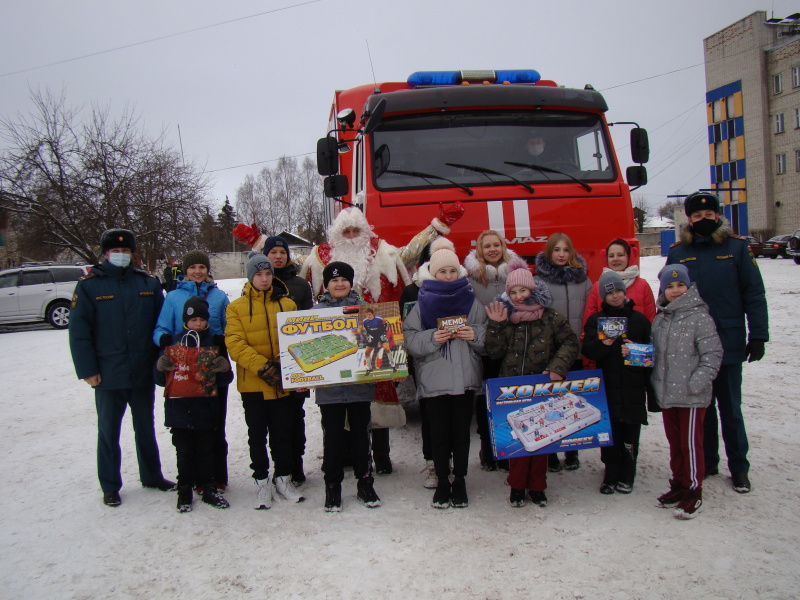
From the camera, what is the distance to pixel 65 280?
16.9m

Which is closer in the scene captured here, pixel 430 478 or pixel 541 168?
pixel 430 478

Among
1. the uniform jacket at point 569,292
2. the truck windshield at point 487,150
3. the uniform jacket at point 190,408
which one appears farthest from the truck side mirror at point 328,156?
the uniform jacket at point 569,292

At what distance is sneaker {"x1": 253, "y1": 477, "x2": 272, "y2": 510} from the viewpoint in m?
4.02

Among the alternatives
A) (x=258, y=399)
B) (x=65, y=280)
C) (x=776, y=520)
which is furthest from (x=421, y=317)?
(x=65, y=280)

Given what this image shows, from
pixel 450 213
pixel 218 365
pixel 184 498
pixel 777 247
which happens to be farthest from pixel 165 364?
pixel 777 247

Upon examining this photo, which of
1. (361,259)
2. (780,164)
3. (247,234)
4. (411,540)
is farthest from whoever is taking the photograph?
(780,164)

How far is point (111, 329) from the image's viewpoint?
4195 millimetres

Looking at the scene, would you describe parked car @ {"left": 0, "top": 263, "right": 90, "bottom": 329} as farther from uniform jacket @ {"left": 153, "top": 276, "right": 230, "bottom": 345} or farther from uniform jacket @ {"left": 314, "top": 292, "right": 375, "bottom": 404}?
uniform jacket @ {"left": 314, "top": 292, "right": 375, "bottom": 404}

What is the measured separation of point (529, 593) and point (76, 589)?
95.4 inches

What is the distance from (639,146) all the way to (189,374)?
4929mm

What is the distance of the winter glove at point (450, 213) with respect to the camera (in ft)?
14.6

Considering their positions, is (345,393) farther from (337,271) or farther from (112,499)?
(112,499)

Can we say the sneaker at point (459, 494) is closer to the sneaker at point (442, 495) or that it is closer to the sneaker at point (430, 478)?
the sneaker at point (442, 495)

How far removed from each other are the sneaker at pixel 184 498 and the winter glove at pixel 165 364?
871mm
